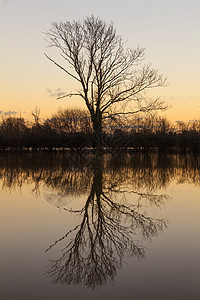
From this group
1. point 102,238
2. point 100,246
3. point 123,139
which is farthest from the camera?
point 123,139

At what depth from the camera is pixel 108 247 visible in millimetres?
5117

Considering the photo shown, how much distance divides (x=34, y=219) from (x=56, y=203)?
5.85 feet

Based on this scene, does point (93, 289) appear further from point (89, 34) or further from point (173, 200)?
point (89, 34)

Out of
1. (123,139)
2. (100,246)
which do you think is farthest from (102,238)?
(123,139)

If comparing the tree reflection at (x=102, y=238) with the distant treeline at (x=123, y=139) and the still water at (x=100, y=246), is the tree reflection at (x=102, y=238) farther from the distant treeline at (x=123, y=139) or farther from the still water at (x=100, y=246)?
the distant treeline at (x=123, y=139)

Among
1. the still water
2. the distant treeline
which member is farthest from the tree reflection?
the distant treeline

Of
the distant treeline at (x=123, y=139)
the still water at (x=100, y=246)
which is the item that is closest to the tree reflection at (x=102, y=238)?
the still water at (x=100, y=246)

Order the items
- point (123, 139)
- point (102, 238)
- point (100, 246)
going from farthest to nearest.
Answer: point (123, 139) < point (102, 238) < point (100, 246)

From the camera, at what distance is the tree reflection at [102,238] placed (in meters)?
4.13

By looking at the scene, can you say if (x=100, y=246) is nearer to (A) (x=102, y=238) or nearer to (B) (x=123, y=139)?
(A) (x=102, y=238)

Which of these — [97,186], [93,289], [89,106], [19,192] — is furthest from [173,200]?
[89,106]

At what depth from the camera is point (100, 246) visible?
16.9 ft

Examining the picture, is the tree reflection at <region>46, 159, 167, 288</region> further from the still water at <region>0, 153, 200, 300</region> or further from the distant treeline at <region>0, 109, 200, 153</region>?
the distant treeline at <region>0, 109, 200, 153</region>

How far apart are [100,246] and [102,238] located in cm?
44
